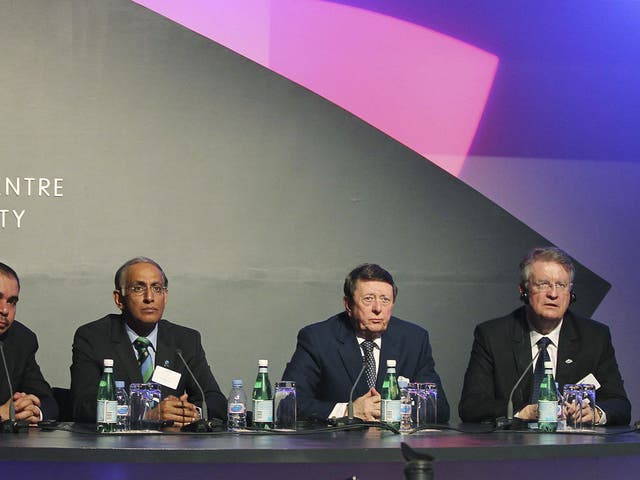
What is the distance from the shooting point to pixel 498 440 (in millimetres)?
3207

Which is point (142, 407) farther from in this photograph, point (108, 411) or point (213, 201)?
point (213, 201)

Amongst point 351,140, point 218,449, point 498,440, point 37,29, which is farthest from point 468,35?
point 218,449

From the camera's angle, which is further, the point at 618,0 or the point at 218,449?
the point at 618,0

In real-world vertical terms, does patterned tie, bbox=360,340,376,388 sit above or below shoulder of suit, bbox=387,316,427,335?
below

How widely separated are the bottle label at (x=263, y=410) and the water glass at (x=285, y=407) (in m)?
0.05

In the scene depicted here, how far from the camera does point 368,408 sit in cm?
400

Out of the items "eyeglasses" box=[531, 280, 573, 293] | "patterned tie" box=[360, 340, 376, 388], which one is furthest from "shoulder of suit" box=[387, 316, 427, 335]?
"eyeglasses" box=[531, 280, 573, 293]

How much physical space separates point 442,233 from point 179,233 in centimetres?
127

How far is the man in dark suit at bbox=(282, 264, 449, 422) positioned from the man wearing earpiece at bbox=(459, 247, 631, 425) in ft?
0.70

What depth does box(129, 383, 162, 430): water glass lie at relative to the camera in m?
3.72

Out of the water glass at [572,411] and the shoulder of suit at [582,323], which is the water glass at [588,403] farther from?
the shoulder of suit at [582,323]

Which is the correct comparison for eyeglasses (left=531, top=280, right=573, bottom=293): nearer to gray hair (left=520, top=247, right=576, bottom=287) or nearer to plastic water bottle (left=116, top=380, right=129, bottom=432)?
gray hair (left=520, top=247, right=576, bottom=287)

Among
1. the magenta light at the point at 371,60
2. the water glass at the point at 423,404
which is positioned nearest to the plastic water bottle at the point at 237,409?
the water glass at the point at 423,404

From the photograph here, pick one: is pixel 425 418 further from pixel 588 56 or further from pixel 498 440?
pixel 588 56
